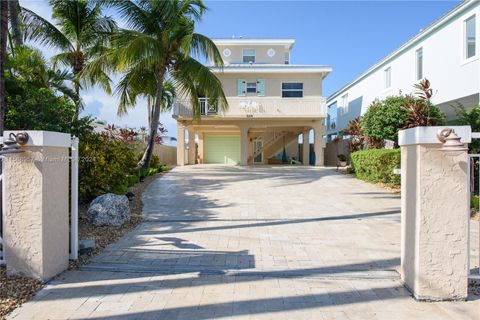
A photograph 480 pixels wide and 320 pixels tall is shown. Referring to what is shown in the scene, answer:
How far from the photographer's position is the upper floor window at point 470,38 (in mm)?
13742

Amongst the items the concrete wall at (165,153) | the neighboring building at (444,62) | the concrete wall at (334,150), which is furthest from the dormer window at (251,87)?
the neighboring building at (444,62)

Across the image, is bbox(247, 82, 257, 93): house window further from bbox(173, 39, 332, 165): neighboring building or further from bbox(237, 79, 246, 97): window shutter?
bbox(237, 79, 246, 97): window shutter

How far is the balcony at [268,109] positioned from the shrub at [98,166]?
11.9m

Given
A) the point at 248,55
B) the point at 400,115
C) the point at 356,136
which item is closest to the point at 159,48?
the point at 400,115

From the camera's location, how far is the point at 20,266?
4711mm

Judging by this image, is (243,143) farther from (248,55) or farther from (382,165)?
(382,165)

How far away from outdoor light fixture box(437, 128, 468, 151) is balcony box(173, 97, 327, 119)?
59.0 ft

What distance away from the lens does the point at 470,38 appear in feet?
46.0

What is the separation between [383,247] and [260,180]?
30.6 ft

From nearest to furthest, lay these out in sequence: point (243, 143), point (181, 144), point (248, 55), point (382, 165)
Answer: point (382, 165) → point (243, 143) → point (181, 144) → point (248, 55)

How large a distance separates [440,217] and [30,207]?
15.5 feet

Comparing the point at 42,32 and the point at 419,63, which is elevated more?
the point at 42,32

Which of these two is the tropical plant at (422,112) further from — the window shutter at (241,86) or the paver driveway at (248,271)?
the window shutter at (241,86)

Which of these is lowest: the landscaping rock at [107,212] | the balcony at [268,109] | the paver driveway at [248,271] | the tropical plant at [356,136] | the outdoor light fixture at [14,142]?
the paver driveway at [248,271]
